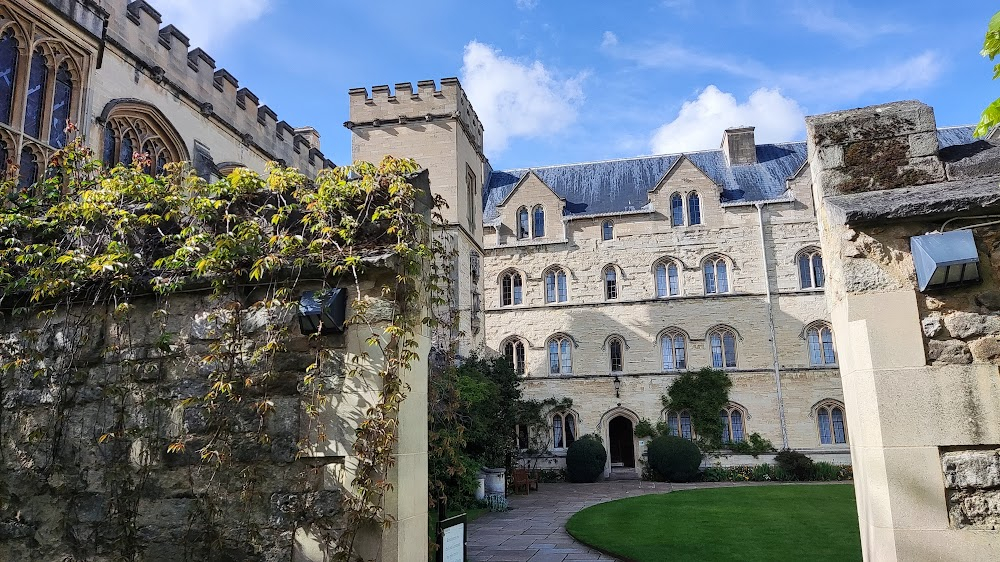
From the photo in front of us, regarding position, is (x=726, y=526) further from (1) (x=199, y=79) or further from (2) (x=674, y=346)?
(2) (x=674, y=346)

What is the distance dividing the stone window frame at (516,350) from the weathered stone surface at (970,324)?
80.7ft

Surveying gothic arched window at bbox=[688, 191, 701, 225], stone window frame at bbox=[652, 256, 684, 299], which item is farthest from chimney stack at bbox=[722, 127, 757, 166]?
stone window frame at bbox=[652, 256, 684, 299]

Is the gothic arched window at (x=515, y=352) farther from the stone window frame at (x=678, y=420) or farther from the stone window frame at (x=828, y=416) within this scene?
the stone window frame at (x=828, y=416)

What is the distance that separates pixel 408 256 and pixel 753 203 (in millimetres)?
25662

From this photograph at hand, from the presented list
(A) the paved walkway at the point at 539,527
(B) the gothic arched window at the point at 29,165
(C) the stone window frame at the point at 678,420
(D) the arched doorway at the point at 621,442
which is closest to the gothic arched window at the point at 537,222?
(D) the arched doorway at the point at 621,442

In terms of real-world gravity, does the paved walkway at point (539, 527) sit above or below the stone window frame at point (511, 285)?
below

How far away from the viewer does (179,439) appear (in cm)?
406

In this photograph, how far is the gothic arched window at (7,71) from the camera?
32.7 ft

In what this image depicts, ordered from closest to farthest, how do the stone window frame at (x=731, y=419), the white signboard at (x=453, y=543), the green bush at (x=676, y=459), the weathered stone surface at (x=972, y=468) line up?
the weathered stone surface at (x=972, y=468) < the white signboard at (x=453, y=543) < the green bush at (x=676, y=459) < the stone window frame at (x=731, y=419)

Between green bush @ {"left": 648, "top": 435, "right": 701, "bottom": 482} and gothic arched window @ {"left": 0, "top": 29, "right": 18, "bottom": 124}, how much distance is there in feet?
62.9

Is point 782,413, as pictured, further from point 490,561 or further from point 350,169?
point 350,169

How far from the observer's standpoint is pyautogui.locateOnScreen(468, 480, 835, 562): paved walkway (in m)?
9.02

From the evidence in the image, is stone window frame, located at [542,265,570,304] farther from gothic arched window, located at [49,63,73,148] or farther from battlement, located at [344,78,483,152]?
gothic arched window, located at [49,63,73,148]

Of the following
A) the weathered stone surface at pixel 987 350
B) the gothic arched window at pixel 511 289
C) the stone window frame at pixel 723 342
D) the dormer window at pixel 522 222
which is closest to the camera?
the weathered stone surface at pixel 987 350
